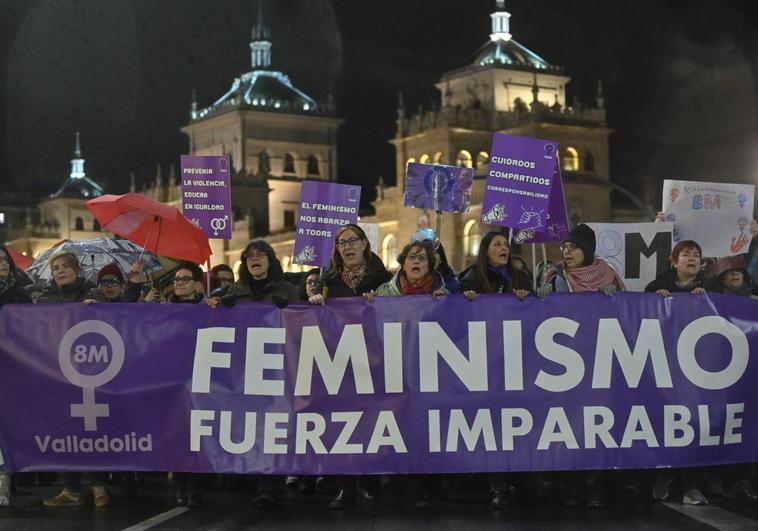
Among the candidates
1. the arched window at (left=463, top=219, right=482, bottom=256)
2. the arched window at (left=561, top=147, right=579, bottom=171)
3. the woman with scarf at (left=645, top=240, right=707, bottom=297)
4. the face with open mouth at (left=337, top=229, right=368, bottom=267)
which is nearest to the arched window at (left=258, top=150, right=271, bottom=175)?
the arched window at (left=561, top=147, right=579, bottom=171)

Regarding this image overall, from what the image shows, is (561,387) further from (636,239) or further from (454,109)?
(454,109)

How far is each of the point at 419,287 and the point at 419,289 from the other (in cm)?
1

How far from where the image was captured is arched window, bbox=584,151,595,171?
81375mm

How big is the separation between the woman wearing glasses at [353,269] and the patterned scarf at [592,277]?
51.1 inches

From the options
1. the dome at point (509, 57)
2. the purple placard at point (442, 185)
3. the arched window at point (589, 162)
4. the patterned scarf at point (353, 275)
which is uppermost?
the dome at point (509, 57)

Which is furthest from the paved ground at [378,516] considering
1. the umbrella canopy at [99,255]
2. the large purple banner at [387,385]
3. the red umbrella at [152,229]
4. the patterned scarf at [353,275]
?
the umbrella canopy at [99,255]

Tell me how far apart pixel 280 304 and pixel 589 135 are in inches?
2891


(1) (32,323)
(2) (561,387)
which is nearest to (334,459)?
(2) (561,387)

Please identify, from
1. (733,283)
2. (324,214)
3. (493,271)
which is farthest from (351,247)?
(324,214)

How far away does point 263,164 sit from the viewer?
336ft

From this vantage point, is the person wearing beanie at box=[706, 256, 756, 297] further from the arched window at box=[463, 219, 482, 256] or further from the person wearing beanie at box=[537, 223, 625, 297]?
the arched window at box=[463, 219, 482, 256]

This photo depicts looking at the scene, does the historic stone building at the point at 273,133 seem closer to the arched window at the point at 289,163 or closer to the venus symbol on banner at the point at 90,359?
the arched window at the point at 289,163

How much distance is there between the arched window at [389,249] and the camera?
257ft

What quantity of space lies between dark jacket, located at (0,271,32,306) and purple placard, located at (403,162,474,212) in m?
4.65
